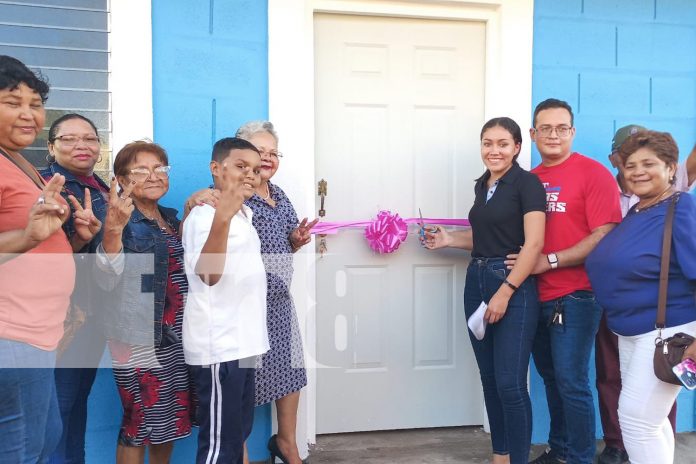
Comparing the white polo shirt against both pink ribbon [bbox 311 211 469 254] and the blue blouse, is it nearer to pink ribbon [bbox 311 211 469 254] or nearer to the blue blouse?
pink ribbon [bbox 311 211 469 254]

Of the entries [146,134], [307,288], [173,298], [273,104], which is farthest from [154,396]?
[273,104]

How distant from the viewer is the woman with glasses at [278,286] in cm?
265

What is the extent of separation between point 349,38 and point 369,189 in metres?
0.87

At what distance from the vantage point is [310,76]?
3186mm

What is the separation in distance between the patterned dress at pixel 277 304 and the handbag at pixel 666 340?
155 cm

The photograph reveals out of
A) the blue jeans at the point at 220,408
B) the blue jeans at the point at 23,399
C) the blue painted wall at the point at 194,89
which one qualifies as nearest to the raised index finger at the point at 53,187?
the blue jeans at the point at 23,399

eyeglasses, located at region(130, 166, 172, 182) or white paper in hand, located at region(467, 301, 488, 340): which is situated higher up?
eyeglasses, located at region(130, 166, 172, 182)

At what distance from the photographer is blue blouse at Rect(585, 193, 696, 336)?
7.43ft

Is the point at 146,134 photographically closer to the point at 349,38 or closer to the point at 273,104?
the point at 273,104

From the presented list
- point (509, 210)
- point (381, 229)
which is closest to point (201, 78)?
point (381, 229)

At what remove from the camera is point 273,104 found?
312 cm

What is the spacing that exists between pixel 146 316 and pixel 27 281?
0.62 m

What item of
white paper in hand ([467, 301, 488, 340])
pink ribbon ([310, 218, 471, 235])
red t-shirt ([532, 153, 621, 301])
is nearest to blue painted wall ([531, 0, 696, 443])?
pink ribbon ([310, 218, 471, 235])

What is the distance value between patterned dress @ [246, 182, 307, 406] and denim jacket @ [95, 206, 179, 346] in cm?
45
